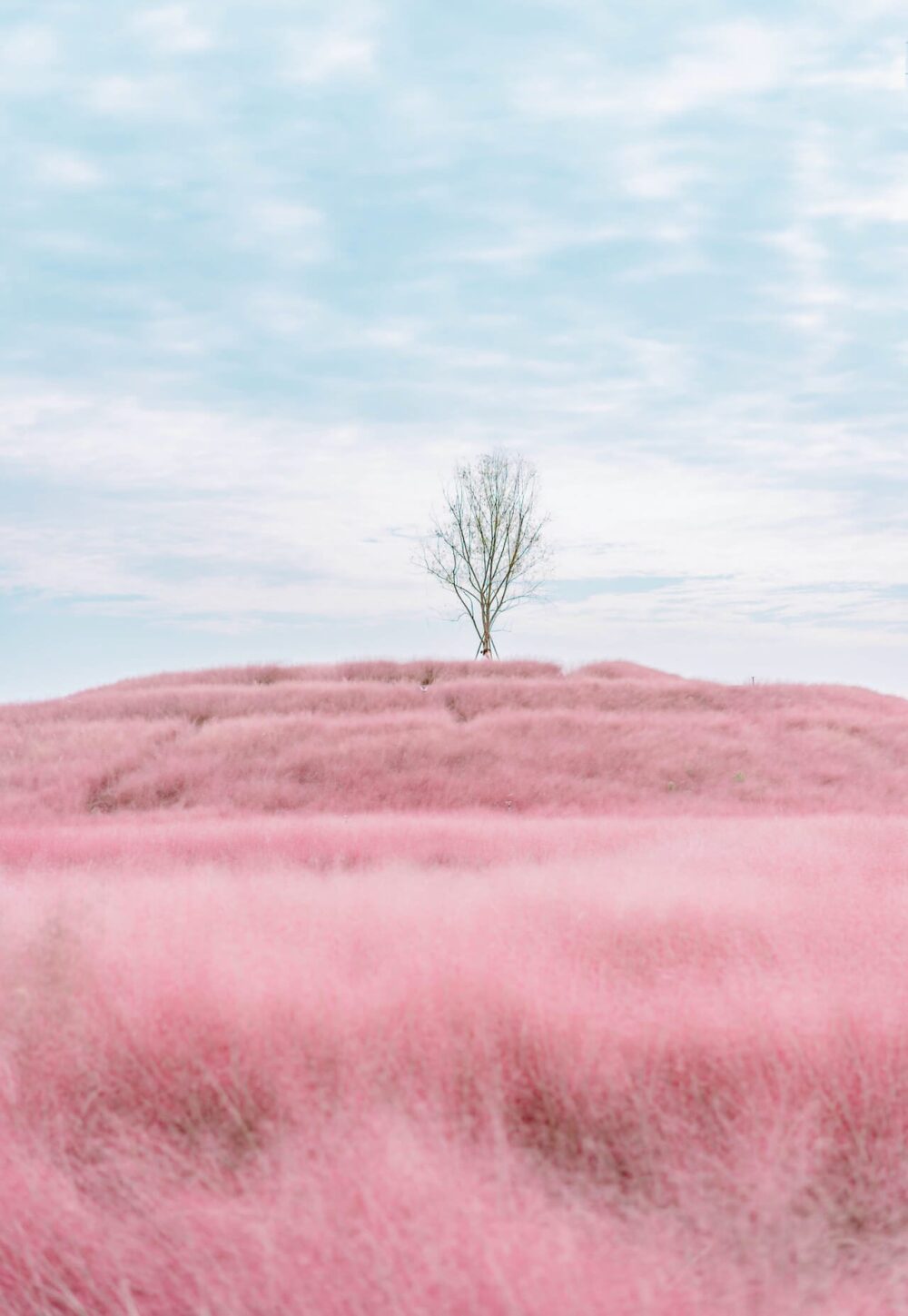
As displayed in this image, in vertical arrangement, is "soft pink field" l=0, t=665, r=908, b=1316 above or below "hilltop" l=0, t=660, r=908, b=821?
below

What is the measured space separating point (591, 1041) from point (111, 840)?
748 centimetres

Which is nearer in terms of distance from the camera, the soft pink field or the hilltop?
the soft pink field

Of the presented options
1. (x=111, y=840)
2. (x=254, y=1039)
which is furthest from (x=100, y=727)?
(x=254, y=1039)

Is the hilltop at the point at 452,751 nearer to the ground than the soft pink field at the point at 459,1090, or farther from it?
farther from it

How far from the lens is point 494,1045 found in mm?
4055

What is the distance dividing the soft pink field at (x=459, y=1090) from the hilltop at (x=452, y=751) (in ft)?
21.4

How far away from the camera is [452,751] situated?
51.0ft

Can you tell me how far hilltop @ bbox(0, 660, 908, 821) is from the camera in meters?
14.4

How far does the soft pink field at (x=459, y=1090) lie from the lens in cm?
288

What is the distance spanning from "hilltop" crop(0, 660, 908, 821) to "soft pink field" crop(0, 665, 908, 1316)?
652 cm

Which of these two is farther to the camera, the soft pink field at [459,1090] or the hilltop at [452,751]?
the hilltop at [452,751]

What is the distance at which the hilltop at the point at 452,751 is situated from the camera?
14.4 m

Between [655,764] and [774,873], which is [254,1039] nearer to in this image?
[774,873]

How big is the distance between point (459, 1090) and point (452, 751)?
11726 millimetres
